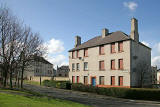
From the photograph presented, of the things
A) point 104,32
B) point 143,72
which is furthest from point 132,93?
point 104,32

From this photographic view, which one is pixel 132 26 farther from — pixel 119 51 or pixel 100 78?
pixel 100 78

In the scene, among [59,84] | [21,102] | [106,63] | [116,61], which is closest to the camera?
[21,102]

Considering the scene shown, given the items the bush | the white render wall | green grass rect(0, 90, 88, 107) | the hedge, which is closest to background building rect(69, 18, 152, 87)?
the white render wall

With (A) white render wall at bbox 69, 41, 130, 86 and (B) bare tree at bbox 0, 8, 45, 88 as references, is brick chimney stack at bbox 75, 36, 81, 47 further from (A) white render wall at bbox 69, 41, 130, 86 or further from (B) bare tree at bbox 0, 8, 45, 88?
(B) bare tree at bbox 0, 8, 45, 88

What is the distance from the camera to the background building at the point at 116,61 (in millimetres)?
26891

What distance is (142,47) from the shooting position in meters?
30.3

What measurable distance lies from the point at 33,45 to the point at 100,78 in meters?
14.3

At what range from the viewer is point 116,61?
28438 mm

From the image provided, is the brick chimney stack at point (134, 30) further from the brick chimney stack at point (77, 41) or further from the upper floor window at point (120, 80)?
the brick chimney stack at point (77, 41)

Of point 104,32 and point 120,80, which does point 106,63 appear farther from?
point 104,32

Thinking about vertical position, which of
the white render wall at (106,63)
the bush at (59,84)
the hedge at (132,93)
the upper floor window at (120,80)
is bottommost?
the bush at (59,84)

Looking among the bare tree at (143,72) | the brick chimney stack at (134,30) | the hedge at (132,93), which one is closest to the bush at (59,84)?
the hedge at (132,93)

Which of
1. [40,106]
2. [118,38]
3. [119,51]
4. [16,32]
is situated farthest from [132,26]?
[40,106]

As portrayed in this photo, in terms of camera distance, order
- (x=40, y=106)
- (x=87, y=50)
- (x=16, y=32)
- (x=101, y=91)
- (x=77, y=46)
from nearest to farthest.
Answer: (x=40, y=106) → (x=16, y=32) → (x=101, y=91) → (x=87, y=50) → (x=77, y=46)
